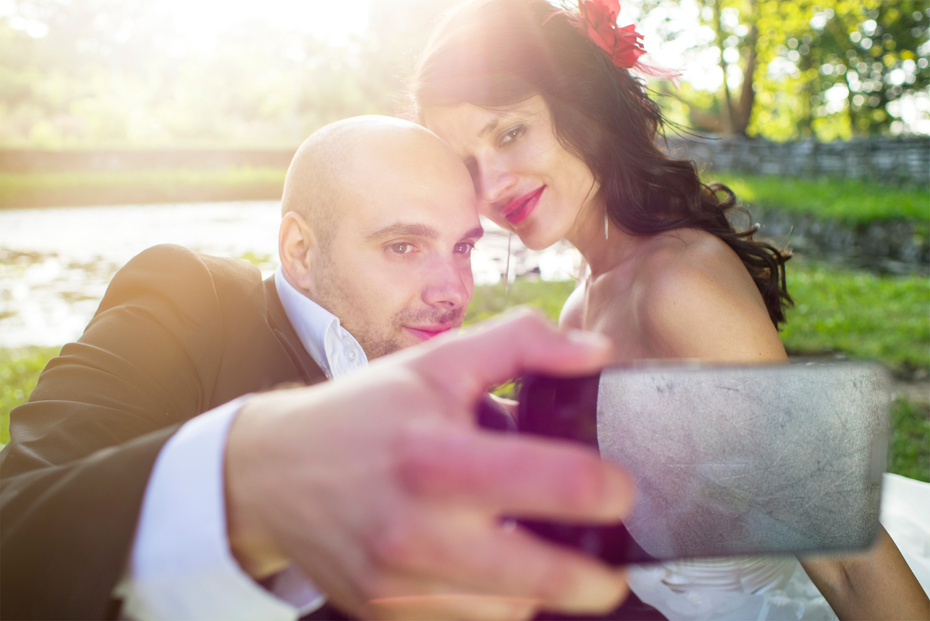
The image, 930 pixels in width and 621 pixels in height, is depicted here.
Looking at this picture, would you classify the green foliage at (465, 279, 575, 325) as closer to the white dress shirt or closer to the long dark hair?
the long dark hair

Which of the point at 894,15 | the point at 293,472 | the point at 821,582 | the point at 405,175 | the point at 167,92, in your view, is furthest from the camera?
the point at 167,92

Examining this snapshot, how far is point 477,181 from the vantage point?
2383 millimetres

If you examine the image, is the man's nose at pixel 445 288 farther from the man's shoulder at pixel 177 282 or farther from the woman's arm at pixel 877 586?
the woman's arm at pixel 877 586

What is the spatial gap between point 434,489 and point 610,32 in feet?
8.11

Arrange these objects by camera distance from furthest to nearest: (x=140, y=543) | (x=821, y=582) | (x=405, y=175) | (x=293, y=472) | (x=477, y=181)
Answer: (x=477, y=181)
(x=405, y=175)
(x=821, y=582)
(x=140, y=543)
(x=293, y=472)

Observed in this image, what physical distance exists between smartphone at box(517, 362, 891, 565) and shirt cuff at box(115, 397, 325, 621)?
1.22 feet

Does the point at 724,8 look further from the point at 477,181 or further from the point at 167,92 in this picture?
the point at 167,92

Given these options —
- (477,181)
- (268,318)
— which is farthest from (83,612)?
(477,181)

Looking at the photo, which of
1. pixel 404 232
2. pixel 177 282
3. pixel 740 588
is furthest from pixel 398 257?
pixel 740 588

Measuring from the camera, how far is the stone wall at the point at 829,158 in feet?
44.9

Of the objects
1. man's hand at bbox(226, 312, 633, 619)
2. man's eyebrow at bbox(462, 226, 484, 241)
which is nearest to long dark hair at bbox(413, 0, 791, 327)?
man's eyebrow at bbox(462, 226, 484, 241)

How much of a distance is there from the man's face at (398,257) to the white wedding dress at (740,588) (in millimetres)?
1033

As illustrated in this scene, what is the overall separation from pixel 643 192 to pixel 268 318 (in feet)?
5.02

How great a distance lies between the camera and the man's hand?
1.52 feet
